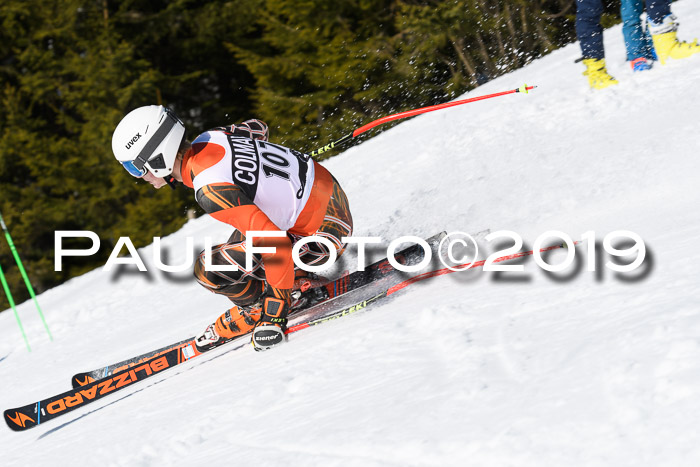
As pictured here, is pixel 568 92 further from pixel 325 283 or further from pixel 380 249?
pixel 325 283

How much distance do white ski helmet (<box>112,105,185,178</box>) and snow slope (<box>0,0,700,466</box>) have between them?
1.14 meters

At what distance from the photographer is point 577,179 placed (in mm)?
5070

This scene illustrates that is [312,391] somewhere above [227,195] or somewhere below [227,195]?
below

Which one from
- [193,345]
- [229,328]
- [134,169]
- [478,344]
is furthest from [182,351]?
[478,344]

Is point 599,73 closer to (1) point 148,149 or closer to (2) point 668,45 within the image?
(2) point 668,45

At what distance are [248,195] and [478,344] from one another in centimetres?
146

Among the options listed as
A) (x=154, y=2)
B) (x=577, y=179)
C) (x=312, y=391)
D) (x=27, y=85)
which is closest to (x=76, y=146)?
A: (x=27, y=85)

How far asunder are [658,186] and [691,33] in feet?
10.7

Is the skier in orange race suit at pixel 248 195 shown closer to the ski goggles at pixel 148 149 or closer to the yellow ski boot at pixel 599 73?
the ski goggles at pixel 148 149

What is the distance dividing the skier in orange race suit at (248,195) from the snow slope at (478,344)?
30 cm

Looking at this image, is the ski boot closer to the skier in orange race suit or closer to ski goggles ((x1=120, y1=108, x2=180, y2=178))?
the skier in orange race suit

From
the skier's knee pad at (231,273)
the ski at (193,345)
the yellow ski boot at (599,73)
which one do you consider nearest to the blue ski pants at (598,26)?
the yellow ski boot at (599,73)

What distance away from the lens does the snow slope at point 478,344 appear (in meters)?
2.08

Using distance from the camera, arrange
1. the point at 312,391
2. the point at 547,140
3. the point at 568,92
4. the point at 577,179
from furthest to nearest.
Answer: the point at 568,92, the point at 547,140, the point at 577,179, the point at 312,391
